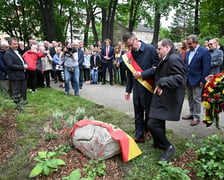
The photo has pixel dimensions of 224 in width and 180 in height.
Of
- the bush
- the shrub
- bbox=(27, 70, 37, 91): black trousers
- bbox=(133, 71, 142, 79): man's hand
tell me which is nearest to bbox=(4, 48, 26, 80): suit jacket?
bbox=(27, 70, 37, 91): black trousers

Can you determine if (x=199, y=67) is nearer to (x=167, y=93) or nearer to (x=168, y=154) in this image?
(x=167, y=93)

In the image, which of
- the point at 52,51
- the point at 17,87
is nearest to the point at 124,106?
the point at 17,87

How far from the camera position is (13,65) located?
5836mm

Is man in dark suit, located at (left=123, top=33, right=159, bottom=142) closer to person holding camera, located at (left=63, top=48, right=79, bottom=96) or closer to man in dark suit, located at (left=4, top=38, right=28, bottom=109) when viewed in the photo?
man in dark suit, located at (left=4, top=38, right=28, bottom=109)

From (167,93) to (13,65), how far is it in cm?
422

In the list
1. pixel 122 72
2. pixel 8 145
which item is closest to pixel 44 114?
pixel 8 145

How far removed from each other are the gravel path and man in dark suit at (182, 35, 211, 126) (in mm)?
255

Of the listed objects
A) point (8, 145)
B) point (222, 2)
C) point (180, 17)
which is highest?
point (180, 17)

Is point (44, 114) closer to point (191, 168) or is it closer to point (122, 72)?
point (191, 168)

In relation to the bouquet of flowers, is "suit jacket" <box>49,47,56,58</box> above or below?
above

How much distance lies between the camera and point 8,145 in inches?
163

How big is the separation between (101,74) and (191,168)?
886cm

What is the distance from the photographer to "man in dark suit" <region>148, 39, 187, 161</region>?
10.7 ft

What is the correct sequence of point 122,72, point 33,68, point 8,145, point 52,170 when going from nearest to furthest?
1. point 52,170
2. point 8,145
3. point 33,68
4. point 122,72
